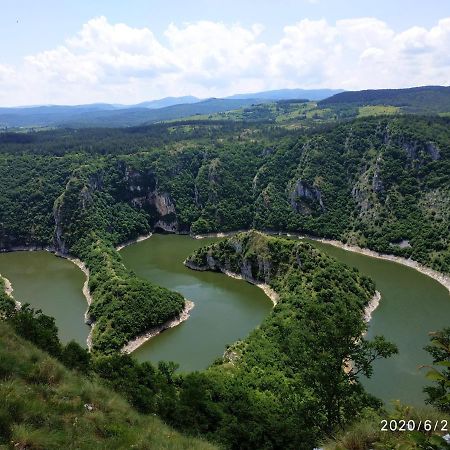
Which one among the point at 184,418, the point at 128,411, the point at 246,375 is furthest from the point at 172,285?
the point at 128,411

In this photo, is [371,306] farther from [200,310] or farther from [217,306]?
[200,310]

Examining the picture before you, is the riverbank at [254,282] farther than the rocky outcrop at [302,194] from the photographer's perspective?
No

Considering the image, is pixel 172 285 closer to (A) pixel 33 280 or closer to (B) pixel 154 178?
(A) pixel 33 280

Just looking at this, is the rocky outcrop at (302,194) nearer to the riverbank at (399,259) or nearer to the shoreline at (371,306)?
the riverbank at (399,259)

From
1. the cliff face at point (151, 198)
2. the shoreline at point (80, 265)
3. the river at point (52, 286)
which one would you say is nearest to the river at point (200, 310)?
the shoreline at point (80, 265)

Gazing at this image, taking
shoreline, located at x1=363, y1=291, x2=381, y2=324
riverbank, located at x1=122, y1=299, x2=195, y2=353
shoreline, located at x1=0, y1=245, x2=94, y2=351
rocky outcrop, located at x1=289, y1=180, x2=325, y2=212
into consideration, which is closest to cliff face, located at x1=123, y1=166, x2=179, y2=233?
shoreline, located at x1=0, y1=245, x2=94, y2=351

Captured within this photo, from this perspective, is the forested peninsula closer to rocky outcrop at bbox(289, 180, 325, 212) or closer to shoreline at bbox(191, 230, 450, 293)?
rocky outcrop at bbox(289, 180, 325, 212)

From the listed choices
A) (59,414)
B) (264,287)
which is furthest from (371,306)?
(59,414)
